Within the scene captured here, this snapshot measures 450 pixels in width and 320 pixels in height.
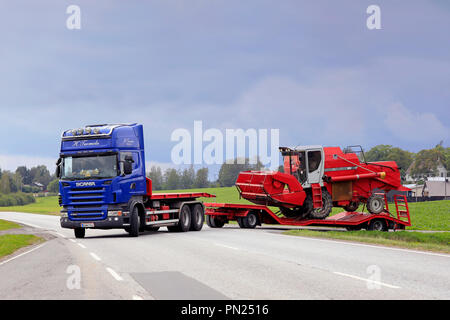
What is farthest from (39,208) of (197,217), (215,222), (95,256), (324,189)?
(95,256)

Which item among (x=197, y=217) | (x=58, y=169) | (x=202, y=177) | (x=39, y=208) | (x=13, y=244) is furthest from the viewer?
(x=202, y=177)

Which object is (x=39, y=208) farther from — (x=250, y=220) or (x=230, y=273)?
(x=230, y=273)

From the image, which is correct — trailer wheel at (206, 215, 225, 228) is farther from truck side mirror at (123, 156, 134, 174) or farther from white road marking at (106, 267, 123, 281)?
white road marking at (106, 267, 123, 281)

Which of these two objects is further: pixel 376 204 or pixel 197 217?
pixel 197 217

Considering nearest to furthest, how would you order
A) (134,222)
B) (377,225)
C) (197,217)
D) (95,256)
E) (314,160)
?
(95,256)
(134,222)
(377,225)
(314,160)
(197,217)

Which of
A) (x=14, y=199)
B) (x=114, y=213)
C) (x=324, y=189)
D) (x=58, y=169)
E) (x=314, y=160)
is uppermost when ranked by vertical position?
(x=314, y=160)

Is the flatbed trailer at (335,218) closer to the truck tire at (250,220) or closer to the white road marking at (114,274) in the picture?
the truck tire at (250,220)

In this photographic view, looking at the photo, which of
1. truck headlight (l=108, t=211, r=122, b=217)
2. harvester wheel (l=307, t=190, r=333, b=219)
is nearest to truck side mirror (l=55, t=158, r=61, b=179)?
truck headlight (l=108, t=211, r=122, b=217)

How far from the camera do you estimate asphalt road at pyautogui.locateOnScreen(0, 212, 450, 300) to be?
8367 millimetres

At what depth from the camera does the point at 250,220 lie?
2788 centimetres

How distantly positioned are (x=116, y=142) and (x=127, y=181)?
163 cm

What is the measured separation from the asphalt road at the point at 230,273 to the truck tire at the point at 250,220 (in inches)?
442

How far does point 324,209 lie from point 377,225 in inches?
106
